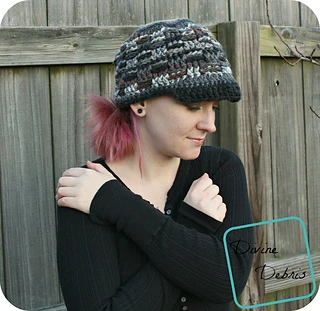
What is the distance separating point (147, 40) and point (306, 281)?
2.45 metres

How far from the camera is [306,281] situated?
397cm

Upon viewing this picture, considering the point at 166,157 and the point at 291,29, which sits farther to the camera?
the point at 291,29

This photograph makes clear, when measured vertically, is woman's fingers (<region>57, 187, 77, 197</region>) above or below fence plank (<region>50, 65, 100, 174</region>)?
below

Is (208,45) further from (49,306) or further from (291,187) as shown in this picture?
(291,187)

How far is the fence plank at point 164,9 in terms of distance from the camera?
3.21 m

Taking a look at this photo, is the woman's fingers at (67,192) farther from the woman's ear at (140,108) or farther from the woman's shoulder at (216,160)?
the woman's shoulder at (216,160)

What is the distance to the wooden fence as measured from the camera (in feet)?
9.27

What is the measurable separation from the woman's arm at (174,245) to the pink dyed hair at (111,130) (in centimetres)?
18

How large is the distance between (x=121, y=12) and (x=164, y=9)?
262 mm

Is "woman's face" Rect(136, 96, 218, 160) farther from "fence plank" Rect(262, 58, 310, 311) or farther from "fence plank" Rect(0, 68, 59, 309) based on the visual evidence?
"fence plank" Rect(262, 58, 310, 311)

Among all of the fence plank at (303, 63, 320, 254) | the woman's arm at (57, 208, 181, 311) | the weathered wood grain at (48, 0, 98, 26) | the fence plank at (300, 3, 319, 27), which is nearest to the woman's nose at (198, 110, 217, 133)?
the woman's arm at (57, 208, 181, 311)

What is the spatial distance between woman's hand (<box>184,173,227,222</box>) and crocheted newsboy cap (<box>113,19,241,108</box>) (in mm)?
338

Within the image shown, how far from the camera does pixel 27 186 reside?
9.40 ft

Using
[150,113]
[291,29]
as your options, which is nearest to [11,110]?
[150,113]
